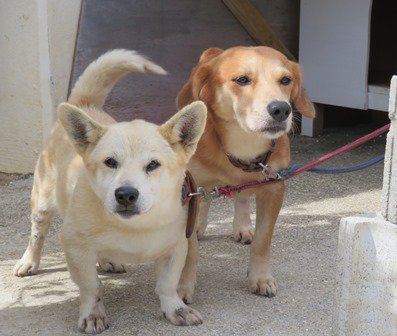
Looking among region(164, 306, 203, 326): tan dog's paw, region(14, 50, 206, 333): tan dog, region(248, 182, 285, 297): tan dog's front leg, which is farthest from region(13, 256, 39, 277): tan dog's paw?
region(248, 182, 285, 297): tan dog's front leg

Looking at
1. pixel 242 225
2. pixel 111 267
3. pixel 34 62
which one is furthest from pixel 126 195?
pixel 34 62

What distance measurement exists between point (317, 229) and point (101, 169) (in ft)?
7.24

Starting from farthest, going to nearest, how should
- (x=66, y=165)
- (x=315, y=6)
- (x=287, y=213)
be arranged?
(x=315, y=6) → (x=287, y=213) → (x=66, y=165)

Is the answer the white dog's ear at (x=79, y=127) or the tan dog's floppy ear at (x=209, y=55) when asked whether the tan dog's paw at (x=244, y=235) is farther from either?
the white dog's ear at (x=79, y=127)

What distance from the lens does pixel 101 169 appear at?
10.3ft

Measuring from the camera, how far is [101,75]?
4020 mm

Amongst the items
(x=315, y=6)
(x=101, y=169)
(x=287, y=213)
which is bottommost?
(x=287, y=213)

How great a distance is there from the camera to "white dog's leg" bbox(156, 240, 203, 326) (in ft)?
11.5

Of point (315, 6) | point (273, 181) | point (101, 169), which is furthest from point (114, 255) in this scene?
point (315, 6)

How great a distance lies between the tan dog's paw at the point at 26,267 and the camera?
4.14 metres

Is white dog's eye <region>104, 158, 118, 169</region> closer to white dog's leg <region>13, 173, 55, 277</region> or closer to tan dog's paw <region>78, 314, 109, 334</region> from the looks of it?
tan dog's paw <region>78, 314, 109, 334</region>

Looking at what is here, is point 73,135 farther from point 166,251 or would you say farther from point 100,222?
point 166,251

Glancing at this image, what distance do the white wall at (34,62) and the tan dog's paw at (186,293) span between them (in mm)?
2732

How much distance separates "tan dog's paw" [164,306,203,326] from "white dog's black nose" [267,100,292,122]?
3.48 ft
